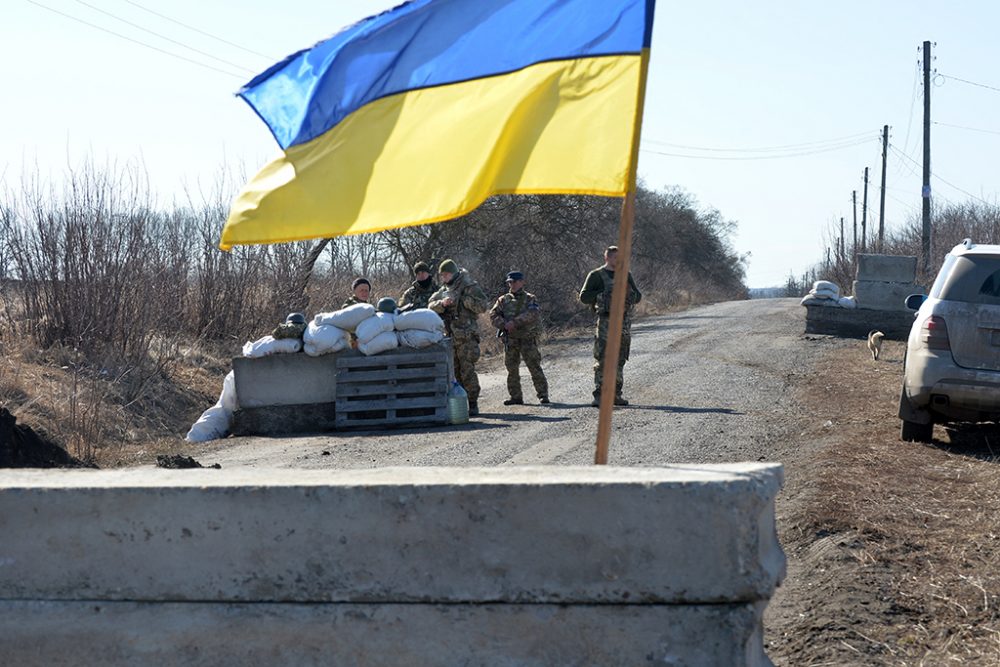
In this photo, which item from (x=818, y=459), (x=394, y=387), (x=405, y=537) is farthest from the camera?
(x=394, y=387)

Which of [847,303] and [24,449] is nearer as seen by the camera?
[24,449]

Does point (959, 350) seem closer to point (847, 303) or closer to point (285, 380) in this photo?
point (285, 380)

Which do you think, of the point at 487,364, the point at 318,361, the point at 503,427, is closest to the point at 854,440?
the point at 503,427

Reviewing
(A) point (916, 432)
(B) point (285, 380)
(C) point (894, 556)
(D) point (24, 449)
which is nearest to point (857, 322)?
(B) point (285, 380)

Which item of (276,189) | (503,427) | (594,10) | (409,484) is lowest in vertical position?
(503,427)

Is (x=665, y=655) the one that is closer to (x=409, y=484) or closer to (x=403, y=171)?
(x=409, y=484)

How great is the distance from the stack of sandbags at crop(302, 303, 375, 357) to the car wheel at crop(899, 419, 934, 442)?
6315mm

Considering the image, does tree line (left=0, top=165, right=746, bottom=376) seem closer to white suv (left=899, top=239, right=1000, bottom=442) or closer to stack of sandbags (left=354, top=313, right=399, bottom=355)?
stack of sandbags (left=354, top=313, right=399, bottom=355)

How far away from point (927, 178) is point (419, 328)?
88.2 ft

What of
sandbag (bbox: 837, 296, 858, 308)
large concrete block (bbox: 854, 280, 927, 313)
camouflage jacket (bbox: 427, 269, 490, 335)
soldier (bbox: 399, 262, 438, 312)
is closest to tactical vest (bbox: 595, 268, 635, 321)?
camouflage jacket (bbox: 427, 269, 490, 335)

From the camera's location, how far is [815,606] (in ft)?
18.5

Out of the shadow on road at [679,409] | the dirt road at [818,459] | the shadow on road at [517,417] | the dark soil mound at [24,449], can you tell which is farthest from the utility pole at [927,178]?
the dark soil mound at [24,449]

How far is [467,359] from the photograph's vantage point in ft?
50.0

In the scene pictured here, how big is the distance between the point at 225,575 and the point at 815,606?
308 cm
